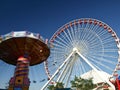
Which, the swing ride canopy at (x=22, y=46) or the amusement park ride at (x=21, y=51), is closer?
the amusement park ride at (x=21, y=51)

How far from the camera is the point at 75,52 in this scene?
130 feet

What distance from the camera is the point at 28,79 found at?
27719mm

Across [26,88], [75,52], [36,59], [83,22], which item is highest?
[83,22]

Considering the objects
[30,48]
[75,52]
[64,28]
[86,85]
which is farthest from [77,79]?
[30,48]

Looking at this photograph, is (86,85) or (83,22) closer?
(86,85)

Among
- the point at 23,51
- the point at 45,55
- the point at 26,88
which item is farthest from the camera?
the point at 45,55

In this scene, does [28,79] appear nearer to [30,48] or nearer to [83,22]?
[30,48]

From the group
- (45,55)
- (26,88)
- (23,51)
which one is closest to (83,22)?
(45,55)

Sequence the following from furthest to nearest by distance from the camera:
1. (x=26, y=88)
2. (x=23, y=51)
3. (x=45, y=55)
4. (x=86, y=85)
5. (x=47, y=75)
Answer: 1. (x=47, y=75)
2. (x=86, y=85)
3. (x=45, y=55)
4. (x=23, y=51)
5. (x=26, y=88)

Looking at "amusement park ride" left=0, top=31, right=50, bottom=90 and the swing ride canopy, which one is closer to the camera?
"amusement park ride" left=0, top=31, right=50, bottom=90

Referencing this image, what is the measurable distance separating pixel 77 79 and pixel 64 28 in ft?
36.0

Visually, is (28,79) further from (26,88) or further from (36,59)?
(36,59)

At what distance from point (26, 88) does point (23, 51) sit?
545 cm

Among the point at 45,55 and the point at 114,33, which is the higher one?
the point at 114,33
